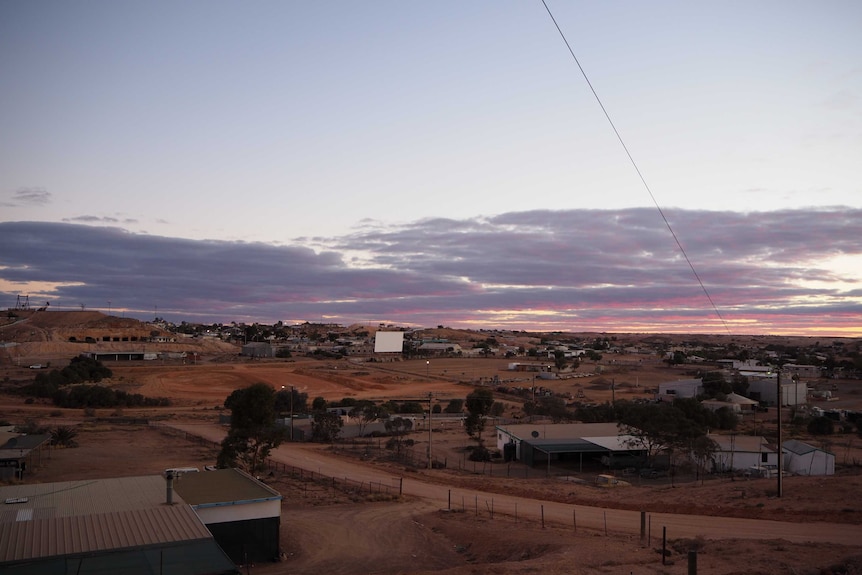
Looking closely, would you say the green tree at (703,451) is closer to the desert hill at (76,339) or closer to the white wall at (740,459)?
the white wall at (740,459)

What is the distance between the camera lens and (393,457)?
140 ft

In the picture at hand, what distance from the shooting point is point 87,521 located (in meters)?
16.2

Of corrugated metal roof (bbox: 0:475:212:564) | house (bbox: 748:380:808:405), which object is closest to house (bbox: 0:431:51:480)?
corrugated metal roof (bbox: 0:475:212:564)

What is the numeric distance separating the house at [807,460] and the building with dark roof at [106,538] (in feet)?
103

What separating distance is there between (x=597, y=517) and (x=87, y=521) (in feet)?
60.0

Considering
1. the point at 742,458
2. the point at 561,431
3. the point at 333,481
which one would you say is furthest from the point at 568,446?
the point at 333,481

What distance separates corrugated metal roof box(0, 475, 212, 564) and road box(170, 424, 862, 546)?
13127mm

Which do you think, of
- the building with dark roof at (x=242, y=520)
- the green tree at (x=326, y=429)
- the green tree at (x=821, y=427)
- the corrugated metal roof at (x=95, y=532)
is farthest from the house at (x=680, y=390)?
the corrugated metal roof at (x=95, y=532)

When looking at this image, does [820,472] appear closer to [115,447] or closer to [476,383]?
[115,447]

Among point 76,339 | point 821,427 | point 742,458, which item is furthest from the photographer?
point 76,339

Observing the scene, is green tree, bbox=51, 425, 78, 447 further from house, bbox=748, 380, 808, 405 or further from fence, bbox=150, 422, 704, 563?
house, bbox=748, 380, 808, 405

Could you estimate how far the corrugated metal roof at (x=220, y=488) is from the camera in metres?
21.4

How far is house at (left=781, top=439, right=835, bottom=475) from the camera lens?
112 feet

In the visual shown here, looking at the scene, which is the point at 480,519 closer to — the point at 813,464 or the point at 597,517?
the point at 597,517
